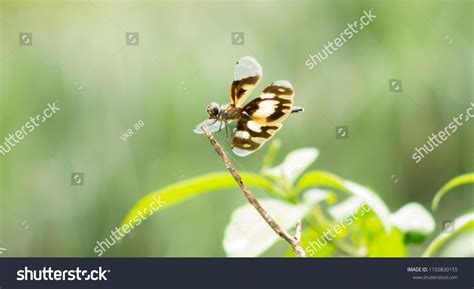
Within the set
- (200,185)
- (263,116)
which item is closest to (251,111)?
(263,116)

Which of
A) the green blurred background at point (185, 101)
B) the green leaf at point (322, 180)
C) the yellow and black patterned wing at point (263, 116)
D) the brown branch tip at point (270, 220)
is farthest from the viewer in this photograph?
the green blurred background at point (185, 101)

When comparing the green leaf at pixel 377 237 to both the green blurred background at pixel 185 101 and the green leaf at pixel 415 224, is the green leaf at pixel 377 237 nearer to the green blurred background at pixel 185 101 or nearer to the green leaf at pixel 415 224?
the green leaf at pixel 415 224

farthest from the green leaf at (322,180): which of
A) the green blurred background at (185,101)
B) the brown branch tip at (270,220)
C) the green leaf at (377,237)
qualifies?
the green blurred background at (185,101)

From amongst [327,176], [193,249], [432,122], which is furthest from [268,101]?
[432,122]

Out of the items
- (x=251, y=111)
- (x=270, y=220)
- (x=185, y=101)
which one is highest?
(x=185, y=101)

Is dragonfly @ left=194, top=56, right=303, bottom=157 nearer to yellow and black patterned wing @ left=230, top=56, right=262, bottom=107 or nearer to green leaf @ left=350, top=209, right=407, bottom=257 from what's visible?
yellow and black patterned wing @ left=230, top=56, right=262, bottom=107

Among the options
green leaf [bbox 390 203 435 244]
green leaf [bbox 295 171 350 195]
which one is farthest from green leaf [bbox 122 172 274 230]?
green leaf [bbox 390 203 435 244]

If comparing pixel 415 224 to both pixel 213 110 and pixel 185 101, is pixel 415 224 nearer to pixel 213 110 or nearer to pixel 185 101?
pixel 213 110

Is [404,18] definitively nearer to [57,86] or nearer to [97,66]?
[97,66]
